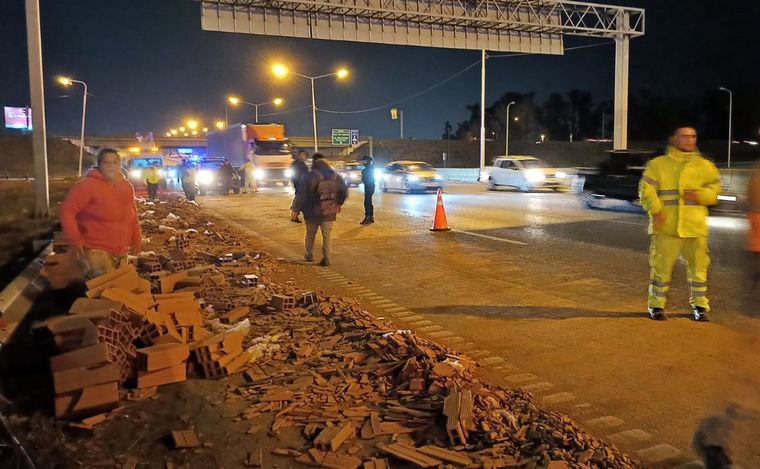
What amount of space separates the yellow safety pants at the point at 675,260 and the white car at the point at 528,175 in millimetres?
21993

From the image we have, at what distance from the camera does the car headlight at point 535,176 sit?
93.2 ft

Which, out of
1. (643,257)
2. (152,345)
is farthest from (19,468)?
(643,257)

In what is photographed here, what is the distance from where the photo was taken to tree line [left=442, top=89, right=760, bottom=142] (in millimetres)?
108000

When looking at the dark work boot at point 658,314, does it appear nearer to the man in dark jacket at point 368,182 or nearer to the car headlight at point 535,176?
the man in dark jacket at point 368,182

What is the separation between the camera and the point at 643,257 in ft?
35.5

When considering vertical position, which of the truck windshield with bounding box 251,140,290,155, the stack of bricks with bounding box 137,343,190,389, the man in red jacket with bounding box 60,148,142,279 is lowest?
the stack of bricks with bounding box 137,343,190,389

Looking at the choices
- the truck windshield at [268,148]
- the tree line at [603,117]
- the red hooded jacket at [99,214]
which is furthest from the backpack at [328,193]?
the tree line at [603,117]

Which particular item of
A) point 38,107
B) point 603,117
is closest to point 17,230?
point 38,107

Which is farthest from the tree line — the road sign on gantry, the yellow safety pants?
the yellow safety pants

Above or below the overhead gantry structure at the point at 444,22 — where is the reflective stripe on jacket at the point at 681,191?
below

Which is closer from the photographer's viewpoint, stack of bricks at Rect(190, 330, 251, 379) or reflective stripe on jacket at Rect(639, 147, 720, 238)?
stack of bricks at Rect(190, 330, 251, 379)

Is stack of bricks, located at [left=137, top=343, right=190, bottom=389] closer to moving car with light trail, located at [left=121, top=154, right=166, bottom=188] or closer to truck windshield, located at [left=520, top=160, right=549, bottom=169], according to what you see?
truck windshield, located at [left=520, top=160, right=549, bottom=169]

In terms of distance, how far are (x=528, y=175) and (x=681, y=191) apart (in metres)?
22.4

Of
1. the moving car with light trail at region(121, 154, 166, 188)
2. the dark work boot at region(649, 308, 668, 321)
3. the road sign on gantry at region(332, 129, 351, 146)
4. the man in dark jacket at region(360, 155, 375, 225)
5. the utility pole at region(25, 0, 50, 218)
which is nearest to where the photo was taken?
the dark work boot at region(649, 308, 668, 321)
